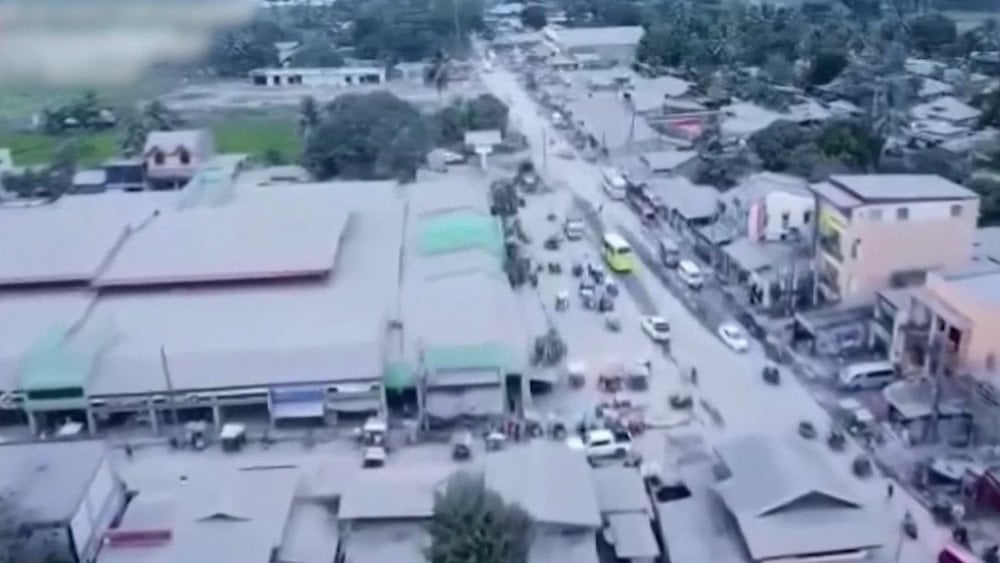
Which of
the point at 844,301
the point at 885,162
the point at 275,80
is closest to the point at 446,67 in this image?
the point at 275,80

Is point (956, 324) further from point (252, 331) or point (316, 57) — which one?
point (316, 57)

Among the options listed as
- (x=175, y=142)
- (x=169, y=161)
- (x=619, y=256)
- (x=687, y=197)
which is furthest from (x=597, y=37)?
(x=619, y=256)

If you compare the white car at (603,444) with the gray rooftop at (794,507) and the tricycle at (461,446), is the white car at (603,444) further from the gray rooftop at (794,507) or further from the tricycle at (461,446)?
the gray rooftop at (794,507)

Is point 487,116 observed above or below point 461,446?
above

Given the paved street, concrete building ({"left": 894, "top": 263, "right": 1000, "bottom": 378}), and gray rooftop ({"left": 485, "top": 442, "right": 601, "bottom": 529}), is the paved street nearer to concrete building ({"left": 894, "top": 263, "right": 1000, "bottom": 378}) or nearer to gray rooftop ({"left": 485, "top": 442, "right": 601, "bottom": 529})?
concrete building ({"left": 894, "top": 263, "right": 1000, "bottom": 378})

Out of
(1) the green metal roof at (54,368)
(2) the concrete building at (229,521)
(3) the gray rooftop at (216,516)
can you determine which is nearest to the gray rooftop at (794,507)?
(2) the concrete building at (229,521)

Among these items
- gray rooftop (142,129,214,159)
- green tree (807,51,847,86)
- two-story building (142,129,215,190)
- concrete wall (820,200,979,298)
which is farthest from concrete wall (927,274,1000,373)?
green tree (807,51,847,86)

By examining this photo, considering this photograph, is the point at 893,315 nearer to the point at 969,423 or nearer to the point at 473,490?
the point at 969,423
